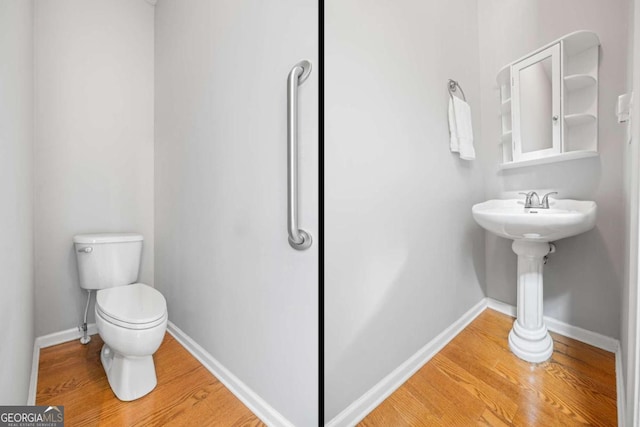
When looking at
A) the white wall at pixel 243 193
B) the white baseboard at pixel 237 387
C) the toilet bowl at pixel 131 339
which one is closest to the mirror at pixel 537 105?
the white wall at pixel 243 193

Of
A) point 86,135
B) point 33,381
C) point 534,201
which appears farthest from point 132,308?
point 534,201

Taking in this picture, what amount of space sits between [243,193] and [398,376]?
0.81 meters

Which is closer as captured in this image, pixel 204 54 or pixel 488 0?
pixel 488 0

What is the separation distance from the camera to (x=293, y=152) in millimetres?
734

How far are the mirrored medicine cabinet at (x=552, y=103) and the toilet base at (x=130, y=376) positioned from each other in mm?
1410

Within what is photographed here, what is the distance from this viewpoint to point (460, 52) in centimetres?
52

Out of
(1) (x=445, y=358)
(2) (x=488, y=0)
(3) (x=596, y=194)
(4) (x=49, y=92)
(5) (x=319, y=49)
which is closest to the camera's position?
(3) (x=596, y=194)

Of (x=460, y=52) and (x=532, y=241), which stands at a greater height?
(x=460, y=52)

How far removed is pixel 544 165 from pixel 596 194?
0.08m

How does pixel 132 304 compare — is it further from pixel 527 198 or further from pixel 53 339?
pixel 527 198

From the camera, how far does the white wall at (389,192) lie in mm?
554

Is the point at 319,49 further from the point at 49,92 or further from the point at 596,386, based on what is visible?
the point at 49,92

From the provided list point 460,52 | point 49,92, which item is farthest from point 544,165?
point 49,92

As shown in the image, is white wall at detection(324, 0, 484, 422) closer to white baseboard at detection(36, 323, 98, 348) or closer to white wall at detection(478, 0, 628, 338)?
white wall at detection(478, 0, 628, 338)
